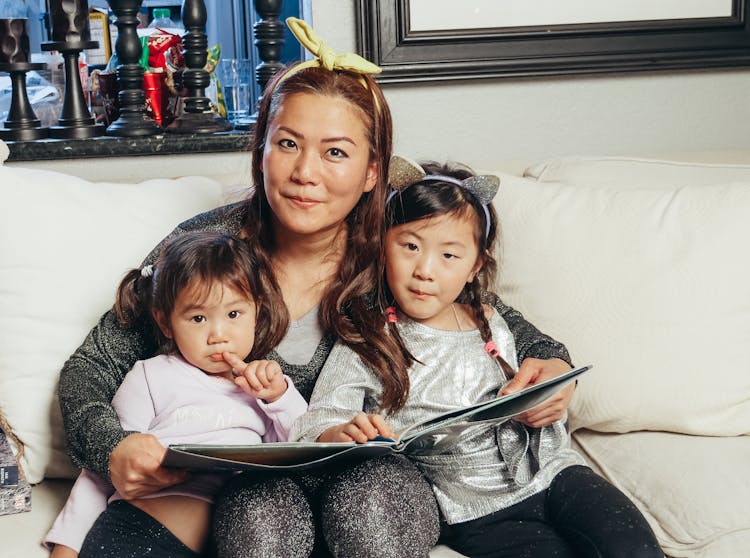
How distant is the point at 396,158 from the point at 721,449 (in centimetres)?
69

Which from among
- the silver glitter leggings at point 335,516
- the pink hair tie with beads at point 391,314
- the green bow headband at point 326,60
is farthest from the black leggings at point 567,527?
the green bow headband at point 326,60

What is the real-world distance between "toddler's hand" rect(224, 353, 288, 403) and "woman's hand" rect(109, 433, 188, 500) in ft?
0.51

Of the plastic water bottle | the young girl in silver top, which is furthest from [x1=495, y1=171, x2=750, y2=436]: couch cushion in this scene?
the plastic water bottle

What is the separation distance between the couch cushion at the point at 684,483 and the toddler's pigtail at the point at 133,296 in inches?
29.7

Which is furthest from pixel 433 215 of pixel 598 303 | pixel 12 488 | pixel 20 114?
pixel 20 114

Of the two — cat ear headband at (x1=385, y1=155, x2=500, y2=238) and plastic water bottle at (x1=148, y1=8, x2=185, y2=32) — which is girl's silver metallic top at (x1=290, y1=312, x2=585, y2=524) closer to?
cat ear headband at (x1=385, y1=155, x2=500, y2=238)

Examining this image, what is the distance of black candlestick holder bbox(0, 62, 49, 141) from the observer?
2018 millimetres

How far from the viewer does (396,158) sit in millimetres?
1550

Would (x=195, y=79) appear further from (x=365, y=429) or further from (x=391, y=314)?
(x=365, y=429)

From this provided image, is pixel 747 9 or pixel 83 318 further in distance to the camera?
pixel 747 9

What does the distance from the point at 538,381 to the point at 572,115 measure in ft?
3.03

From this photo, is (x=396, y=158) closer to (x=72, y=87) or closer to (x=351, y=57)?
(x=351, y=57)

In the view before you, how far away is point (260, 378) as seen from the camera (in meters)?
1.40

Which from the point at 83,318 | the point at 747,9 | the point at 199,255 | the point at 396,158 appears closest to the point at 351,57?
the point at 396,158
